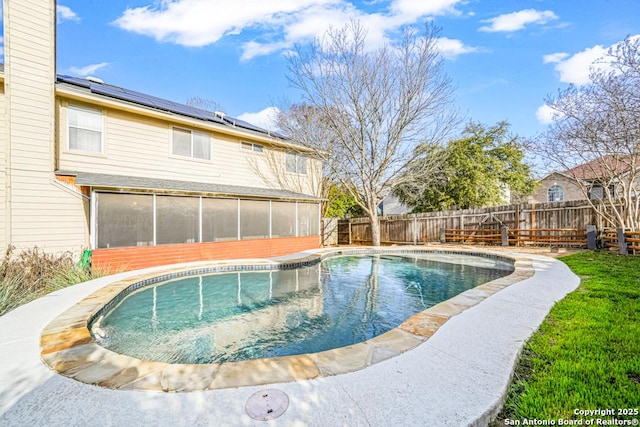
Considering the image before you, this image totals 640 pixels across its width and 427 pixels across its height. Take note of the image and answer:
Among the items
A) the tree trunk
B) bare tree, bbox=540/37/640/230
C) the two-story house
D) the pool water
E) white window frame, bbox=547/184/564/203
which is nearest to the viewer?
the pool water

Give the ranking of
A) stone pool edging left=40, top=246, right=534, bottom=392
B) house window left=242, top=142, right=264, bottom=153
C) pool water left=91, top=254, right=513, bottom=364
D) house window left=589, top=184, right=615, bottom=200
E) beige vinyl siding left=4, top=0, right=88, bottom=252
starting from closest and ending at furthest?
stone pool edging left=40, top=246, right=534, bottom=392 → pool water left=91, top=254, right=513, bottom=364 → beige vinyl siding left=4, top=0, right=88, bottom=252 → house window left=589, top=184, right=615, bottom=200 → house window left=242, top=142, right=264, bottom=153

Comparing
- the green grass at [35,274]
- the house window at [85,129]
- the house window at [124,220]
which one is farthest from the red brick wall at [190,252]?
the house window at [85,129]

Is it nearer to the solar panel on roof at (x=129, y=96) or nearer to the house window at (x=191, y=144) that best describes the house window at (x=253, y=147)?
the solar panel on roof at (x=129, y=96)

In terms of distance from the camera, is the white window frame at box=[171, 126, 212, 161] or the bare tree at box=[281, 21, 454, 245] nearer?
the white window frame at box=[171, 126, 212, 161]

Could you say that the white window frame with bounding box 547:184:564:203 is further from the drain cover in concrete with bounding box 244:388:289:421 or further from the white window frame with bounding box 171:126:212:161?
the drain cover in concrete with bounding box 244:388:289:421

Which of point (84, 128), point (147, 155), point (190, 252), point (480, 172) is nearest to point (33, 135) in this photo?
point (84, 128)

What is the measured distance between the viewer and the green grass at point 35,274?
5.01 meters

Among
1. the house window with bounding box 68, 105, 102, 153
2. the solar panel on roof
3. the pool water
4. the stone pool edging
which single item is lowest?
the pool water

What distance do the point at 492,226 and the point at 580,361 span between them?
12.1 meters

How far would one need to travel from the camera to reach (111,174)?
334 inches

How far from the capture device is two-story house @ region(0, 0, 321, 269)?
6.93m

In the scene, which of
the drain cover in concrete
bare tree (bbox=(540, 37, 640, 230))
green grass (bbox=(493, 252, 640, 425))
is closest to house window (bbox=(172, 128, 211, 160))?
the drain cover in concrete

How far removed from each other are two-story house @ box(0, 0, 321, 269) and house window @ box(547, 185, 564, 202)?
73.6 ft

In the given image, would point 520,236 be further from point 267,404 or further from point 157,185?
point 157,185
